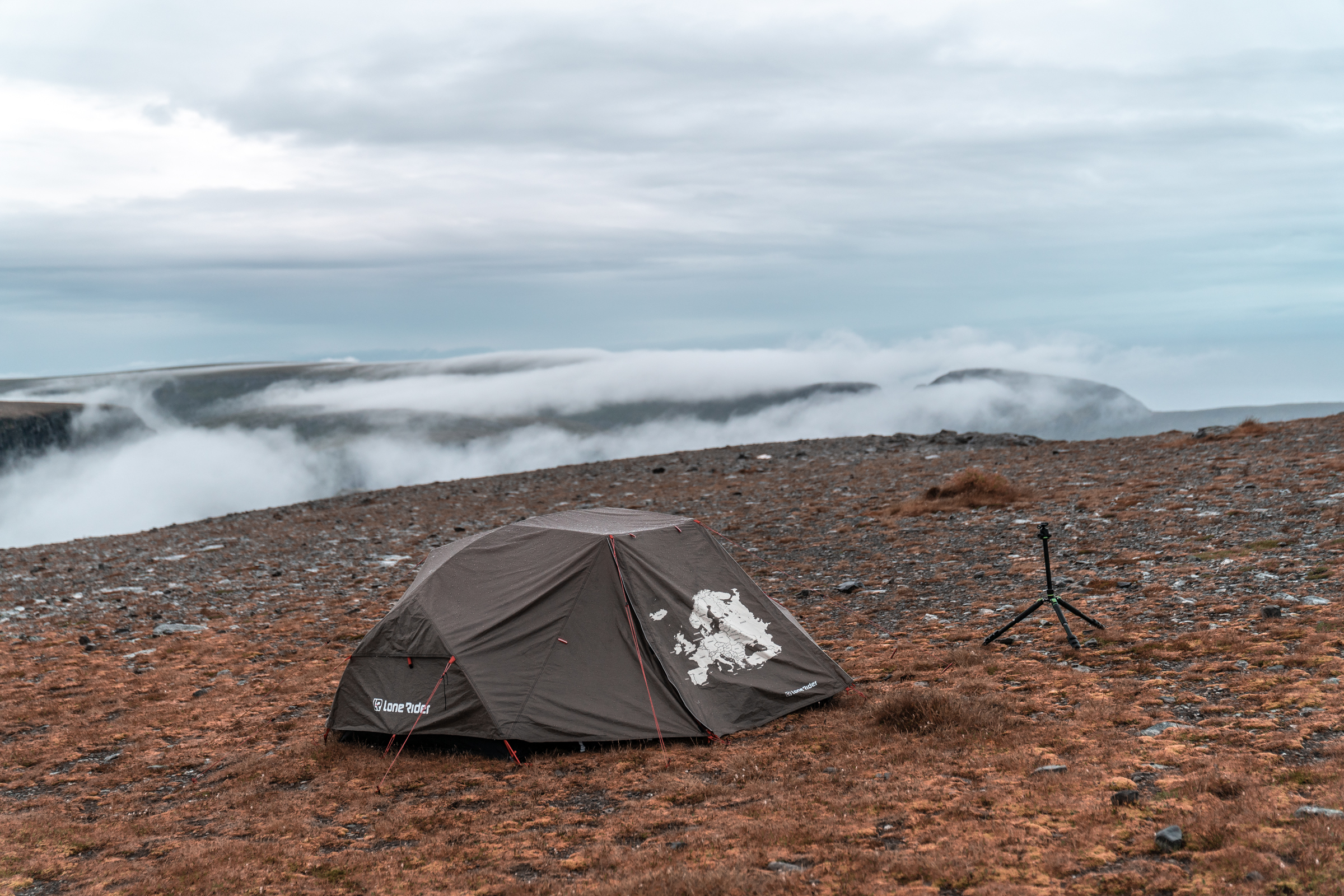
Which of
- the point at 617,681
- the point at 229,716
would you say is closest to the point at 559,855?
the point at 617,681

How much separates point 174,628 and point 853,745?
1393cm

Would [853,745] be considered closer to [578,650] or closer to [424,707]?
[578,650]

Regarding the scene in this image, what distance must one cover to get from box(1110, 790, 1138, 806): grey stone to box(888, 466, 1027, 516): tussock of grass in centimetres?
1408

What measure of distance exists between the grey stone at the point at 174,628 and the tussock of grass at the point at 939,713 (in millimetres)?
13524

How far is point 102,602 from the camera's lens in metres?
19.7

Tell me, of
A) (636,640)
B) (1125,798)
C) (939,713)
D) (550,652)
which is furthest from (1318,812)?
(550,652)

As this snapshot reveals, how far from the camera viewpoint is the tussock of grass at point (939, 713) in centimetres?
924

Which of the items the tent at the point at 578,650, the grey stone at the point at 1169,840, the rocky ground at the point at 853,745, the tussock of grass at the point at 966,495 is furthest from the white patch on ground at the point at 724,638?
the tussock of grass at the point at 966,495

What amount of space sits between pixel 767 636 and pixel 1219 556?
8100 mm

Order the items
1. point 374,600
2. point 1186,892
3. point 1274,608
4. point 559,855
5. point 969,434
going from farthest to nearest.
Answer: point 969,434 < point 374,600 < point 1274,608 < point 559,855 < point 1186,892

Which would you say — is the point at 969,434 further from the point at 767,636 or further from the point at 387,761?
the point at 387,761

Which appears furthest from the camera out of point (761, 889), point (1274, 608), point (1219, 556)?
point (1219, 556)

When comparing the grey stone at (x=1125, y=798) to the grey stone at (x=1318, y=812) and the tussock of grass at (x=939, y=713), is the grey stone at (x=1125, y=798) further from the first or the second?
the tussock of grass at (x=939, y=713)

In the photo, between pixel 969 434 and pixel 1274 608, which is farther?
pixel 969 434
